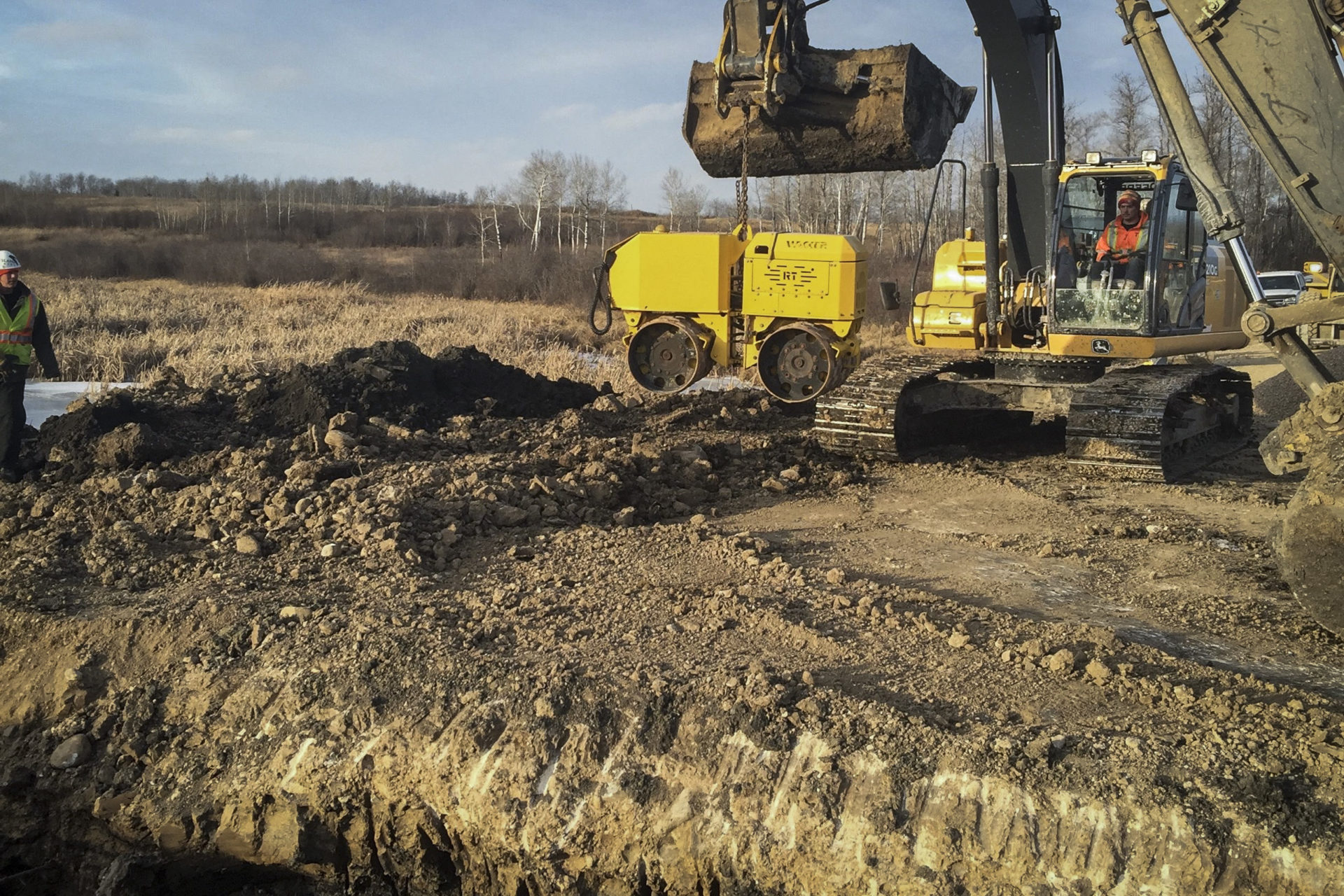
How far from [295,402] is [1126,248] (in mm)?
6737

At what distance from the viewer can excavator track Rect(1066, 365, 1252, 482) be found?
7.41 m

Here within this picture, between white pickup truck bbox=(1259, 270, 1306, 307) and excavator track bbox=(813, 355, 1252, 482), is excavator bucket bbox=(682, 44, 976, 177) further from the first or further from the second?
white pickup truck bbox=(1259, 270, 1306, 307)

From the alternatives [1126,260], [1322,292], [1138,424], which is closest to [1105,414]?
[1138,424]

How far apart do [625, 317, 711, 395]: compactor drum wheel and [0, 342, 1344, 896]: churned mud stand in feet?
12.1

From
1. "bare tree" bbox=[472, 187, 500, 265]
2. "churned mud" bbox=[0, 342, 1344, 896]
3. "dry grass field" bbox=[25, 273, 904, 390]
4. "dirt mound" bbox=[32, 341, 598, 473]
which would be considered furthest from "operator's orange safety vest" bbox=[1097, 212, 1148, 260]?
"bare tree" bbox=[472, 187, 500, 265]

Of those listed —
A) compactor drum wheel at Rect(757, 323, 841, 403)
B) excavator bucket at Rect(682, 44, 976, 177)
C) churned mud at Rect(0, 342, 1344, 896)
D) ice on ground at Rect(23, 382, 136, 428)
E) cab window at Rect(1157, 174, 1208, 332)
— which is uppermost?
excavator bucket at Rect(682, 44, 976, 177)

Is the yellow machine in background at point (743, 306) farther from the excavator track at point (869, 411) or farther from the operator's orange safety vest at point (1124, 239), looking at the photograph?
the operator's orange safety vest at point (1124, 239)

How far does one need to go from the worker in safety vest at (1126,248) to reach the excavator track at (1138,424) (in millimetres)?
694

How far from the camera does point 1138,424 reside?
7383mm

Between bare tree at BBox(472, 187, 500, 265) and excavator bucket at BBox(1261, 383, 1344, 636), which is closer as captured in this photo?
excavator bucket at BBox(1261, 383, 1344, 636)

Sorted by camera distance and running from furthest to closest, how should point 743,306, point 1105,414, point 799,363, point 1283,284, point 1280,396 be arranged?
point 1283,284, point 1280,396, point 743,306, point 799,363, point 1105,414

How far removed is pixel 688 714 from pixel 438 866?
1033mm

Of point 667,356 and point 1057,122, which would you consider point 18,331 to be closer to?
point 667,356

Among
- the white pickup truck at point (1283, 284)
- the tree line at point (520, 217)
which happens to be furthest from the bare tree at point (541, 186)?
the white pickup truck at point (1283, 284)
